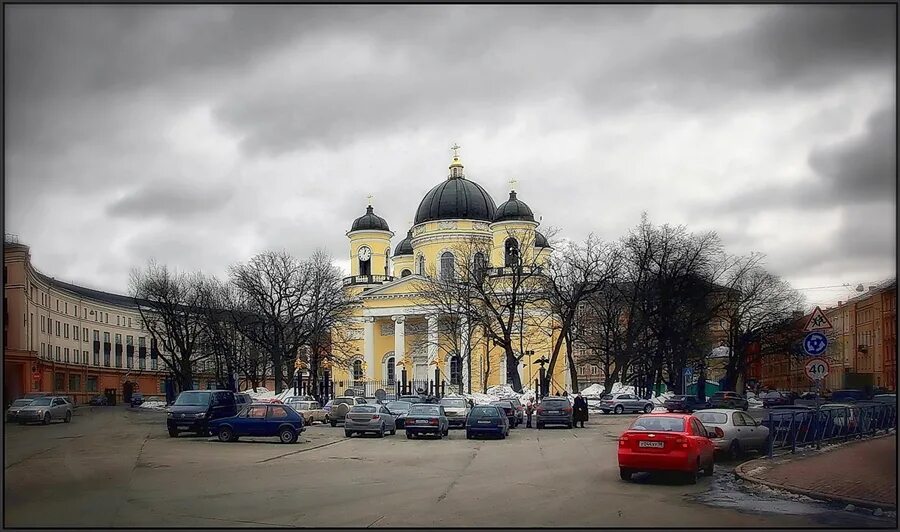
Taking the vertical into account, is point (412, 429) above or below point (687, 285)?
below

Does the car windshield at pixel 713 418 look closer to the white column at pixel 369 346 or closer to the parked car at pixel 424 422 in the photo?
the parked car at pixel 424 422

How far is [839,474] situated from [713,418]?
19.6ft

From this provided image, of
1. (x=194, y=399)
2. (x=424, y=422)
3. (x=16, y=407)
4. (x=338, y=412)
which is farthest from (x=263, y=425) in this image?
(x=338, y=412)

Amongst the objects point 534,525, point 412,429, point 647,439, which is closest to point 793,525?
point 534,525

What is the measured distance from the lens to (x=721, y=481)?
707 inches

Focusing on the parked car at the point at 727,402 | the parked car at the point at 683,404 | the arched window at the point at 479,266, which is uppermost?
the arched window at the point at 479,266

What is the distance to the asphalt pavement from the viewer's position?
41.8 feet

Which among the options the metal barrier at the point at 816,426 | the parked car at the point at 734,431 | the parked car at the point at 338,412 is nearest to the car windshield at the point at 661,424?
the parked car at the point at 734,431

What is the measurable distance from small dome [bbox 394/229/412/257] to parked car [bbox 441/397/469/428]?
6182 cm

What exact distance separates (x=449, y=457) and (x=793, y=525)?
12.9 metres

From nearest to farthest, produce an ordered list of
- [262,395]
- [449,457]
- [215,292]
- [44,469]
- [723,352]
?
[44,469], [449,457], [262,395], [215,292], [723,352]

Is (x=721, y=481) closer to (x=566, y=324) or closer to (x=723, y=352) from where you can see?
(x=566, y=324)

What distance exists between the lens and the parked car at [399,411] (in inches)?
1594

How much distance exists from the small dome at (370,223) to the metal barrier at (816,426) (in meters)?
74.6
